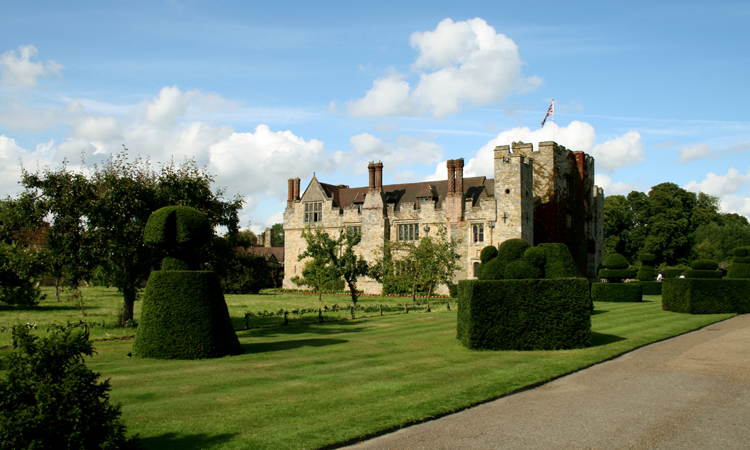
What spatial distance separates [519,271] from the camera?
1491 centimetres

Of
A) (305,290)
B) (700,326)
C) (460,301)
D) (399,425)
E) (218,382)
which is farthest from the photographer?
(305,290)

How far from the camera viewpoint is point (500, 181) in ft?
134

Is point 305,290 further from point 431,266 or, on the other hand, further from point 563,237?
point 563,237

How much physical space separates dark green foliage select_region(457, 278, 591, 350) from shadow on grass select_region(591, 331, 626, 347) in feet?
4.48

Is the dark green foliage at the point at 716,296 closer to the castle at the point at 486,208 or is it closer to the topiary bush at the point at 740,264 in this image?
the topiary bush at the point at 740,264

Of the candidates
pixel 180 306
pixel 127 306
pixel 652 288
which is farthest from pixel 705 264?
pixel 127 306

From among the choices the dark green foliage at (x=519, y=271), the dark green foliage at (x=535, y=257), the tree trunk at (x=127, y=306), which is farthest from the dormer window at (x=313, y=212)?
the dark green foliage at (x=519, y=271)

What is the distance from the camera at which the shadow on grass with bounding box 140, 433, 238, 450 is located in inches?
265

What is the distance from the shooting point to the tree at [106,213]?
728 inches

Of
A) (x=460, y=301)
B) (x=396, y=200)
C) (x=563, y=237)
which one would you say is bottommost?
(x=460, y=301)

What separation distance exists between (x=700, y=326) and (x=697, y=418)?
44.1 feet

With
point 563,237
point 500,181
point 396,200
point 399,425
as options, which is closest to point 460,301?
point 399,425

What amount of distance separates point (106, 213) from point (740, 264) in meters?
28.7

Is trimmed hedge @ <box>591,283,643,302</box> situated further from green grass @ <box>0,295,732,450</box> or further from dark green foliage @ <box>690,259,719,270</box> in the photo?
green grass @ <box>0,295,732,450</box>
